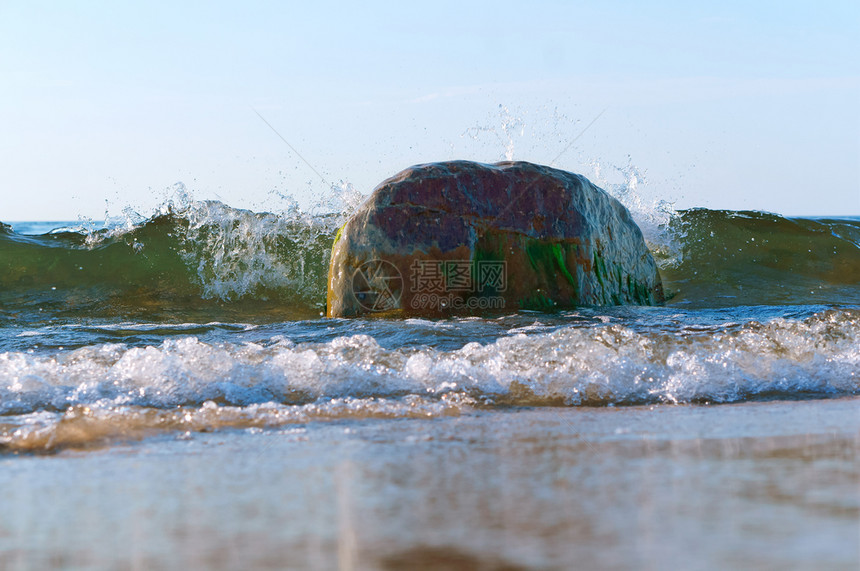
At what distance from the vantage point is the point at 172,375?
2.89m

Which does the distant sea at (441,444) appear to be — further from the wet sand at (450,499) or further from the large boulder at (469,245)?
the large boulder at (469,245)

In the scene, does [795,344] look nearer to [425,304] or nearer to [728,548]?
[425,304]

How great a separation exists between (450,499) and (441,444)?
1.93 ft

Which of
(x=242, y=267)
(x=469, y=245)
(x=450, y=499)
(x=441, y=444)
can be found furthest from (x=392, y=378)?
(x=242, y=267)

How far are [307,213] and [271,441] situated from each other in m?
5.44

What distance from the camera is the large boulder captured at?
16.1ft

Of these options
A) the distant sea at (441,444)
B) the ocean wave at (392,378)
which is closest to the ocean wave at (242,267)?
the distant sea at (441,444)

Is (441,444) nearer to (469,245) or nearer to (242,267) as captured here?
(469,245)

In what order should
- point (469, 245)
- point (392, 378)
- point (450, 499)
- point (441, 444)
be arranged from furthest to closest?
point (469, 245), point (392, 378), point (441, 444), point (450, 499)

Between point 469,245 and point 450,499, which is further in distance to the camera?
point 469,245

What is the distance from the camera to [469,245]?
16.2 feet

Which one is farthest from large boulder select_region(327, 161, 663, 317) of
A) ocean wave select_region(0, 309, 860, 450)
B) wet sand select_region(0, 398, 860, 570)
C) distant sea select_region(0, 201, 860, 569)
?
wet sand select_region(0, 398, 860, 570)

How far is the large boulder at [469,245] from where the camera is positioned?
490cm

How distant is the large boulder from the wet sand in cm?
262
